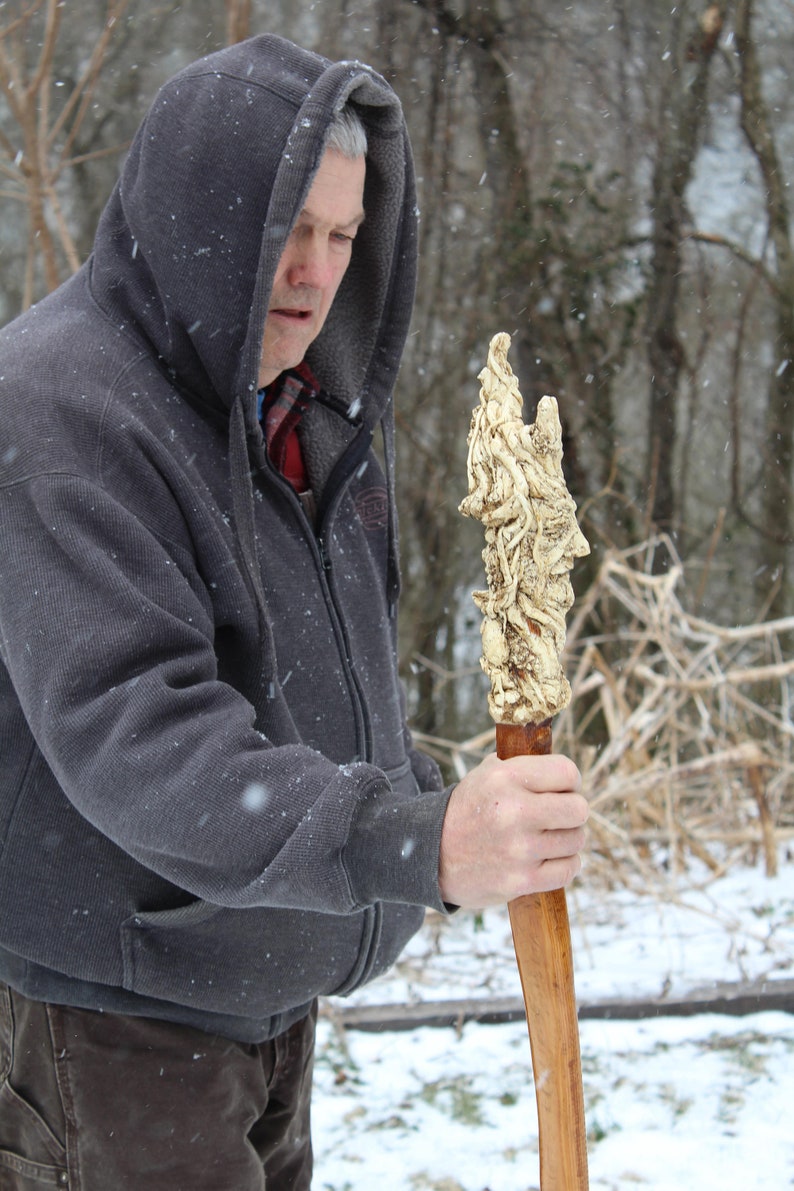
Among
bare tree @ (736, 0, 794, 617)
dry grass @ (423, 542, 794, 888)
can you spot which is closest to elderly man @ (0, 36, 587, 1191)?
dry grass @ (423, 542, 794, 888)

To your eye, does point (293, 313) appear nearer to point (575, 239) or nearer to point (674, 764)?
point (674, 764)

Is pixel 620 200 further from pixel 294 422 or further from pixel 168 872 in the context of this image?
pixel 168 872

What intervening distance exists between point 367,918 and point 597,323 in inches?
190

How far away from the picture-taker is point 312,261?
1700mm

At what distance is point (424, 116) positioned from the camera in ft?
18.5

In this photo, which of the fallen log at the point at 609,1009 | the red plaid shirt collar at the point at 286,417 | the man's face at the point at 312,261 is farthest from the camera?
the fallen log at the point at 609,1009

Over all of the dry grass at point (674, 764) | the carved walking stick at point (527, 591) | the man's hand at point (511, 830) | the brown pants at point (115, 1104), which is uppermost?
the carved walking stick at point (527, 591)

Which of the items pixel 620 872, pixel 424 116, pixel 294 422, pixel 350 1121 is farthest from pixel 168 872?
pixel 424 116

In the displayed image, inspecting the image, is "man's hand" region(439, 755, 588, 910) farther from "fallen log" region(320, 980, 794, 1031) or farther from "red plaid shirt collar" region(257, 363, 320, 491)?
"fallen log" region(320, 980, 794, 1031)

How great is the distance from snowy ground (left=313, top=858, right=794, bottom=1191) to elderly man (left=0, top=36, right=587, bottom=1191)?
3.68 feet

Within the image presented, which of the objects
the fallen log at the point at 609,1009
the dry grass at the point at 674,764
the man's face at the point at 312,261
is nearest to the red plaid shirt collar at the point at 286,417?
the man's face at the point at 312,261

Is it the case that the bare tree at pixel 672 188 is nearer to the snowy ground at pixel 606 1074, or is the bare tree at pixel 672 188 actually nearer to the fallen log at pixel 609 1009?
the snowy ground at pixel 606 1074

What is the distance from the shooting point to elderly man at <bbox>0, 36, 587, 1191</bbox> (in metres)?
1.22

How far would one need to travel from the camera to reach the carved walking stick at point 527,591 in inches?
50.1
